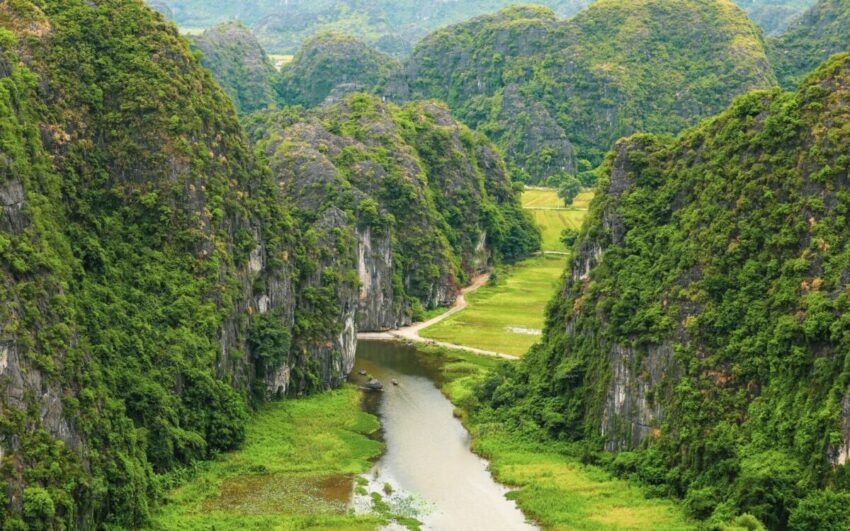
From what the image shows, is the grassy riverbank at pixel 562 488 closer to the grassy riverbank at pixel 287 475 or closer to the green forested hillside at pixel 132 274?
the grassy riverbank at pixel 287 475

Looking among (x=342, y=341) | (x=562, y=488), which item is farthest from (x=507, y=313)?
(x=562, y=488)

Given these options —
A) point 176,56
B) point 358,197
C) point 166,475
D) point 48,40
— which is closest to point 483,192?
point 358,197

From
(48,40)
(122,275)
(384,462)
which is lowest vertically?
(384,462)

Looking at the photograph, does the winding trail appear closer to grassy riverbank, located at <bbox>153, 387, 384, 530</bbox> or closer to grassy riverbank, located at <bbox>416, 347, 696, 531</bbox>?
grassy riverbank, located at <bbox>416, 347, 696, 531</bbox>

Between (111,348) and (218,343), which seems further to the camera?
(218,343)

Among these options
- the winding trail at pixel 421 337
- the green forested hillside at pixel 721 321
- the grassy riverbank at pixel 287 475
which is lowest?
the grassy riverbank at pixel 287 475

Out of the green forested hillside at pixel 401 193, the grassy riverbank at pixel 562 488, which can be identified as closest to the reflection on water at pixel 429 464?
the grassy riverbank at pixel 562 488

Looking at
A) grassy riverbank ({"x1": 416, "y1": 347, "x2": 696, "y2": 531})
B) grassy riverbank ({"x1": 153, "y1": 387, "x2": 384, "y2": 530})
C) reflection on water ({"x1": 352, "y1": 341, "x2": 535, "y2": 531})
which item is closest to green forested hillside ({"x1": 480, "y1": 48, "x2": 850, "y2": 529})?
grassy riverbank ({"x1": 416, "y1": 347, "x2": 696, "y2": 531})

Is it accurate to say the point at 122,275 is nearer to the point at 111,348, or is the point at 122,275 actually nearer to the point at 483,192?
the point at 111,348
